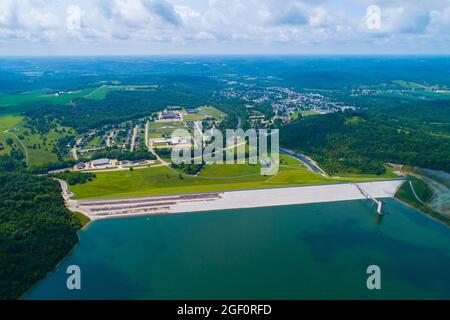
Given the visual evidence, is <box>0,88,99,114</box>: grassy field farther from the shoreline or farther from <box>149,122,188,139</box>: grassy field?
the shoreline

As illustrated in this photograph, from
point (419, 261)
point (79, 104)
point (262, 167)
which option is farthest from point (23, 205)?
point (79, 104)

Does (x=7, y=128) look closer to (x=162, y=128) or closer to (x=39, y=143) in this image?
(x=39, y=143)

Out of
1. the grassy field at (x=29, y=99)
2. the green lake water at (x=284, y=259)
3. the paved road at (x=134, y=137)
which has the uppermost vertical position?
the grassy field at (x=29, y=99)

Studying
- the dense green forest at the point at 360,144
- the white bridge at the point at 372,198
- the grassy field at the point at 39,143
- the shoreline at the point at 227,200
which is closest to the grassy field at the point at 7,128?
the grassy field at the point at 39,143

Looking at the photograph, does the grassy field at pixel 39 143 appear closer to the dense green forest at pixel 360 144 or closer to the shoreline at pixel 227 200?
the shoreline at pixel 227 200

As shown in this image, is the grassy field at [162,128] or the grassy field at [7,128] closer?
the grassy field at [7,128]

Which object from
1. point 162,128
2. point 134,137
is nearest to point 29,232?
point 134,137
